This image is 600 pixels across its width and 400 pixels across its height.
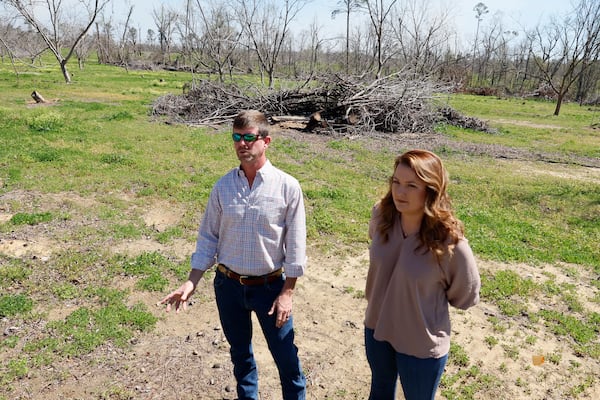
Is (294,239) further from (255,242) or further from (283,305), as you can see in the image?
(283,305)

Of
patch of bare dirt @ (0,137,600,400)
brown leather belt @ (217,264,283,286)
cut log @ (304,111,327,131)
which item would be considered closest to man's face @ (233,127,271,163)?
brown leather belt @ (217,264,283,286)

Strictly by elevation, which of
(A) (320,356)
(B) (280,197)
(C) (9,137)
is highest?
(B) (280,197)

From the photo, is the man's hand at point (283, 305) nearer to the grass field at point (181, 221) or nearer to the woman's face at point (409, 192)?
the woman's face at point (409, 192)

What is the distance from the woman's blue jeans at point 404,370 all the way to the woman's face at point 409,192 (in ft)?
2.18

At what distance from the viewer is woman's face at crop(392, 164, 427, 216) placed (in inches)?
73.0

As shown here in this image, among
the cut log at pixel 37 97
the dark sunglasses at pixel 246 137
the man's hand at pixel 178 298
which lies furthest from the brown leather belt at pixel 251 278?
the cut log at pixel 37 97

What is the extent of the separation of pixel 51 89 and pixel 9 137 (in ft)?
44.5

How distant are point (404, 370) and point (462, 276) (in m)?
0.52

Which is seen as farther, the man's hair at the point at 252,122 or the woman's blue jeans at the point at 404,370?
the man's hair at the point at 252,122

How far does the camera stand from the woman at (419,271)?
184 centimetres

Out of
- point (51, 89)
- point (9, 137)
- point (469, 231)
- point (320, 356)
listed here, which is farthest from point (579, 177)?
point (51, 89)

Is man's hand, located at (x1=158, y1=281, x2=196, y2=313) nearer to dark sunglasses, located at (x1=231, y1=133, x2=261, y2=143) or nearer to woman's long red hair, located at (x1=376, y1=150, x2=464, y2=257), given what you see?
dark sunglasses, located at (x1=231, y1=133, x2=261, y2=143)

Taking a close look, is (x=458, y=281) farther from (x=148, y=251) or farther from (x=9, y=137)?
(x=9, y=137)

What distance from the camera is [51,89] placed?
2158cm
